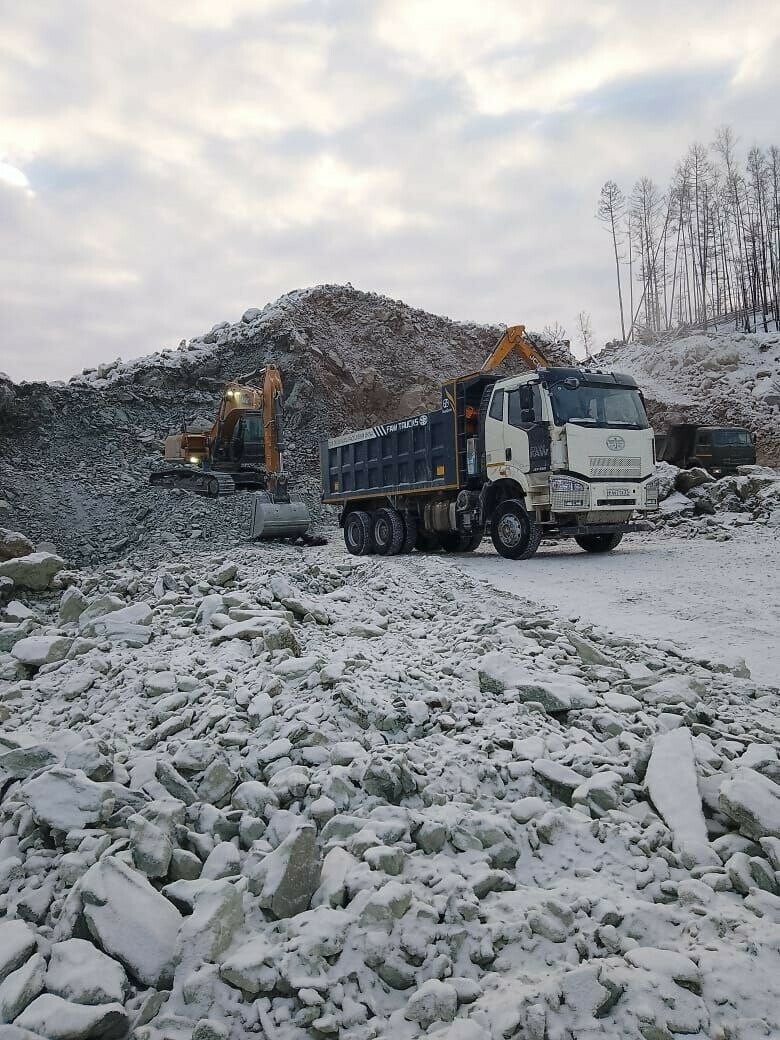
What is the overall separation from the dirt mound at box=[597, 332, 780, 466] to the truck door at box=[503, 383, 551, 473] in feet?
58.9

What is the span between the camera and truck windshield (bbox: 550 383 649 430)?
10039 millimetres

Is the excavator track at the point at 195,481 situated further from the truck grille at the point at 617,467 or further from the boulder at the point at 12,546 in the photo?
the truck grille at the point at 617,467

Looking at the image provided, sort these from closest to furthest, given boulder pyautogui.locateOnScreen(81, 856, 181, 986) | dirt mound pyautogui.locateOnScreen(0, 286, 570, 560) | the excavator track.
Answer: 1. boulder pyautogui.locateOnScreen(81, 856, 181, 986)
2. dirt mound pyautogui.locateOnScreen(0, 286, 570, 560)
3. the excavator track

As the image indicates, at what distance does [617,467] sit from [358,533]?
5.42m

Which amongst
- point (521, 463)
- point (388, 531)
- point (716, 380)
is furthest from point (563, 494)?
point (716, 380)

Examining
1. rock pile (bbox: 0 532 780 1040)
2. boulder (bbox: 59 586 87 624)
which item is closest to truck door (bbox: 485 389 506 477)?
rock pile (bbox: 0 532 780 1040)

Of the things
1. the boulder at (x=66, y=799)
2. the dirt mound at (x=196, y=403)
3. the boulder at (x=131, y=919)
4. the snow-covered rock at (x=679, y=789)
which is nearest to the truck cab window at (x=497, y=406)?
the dirt mound at (x=196, y=403)

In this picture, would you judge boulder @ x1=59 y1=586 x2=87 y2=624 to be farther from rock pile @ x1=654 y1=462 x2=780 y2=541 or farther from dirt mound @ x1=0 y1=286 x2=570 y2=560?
rock pile @ x1=654 y1=462 x2=780 y2=541

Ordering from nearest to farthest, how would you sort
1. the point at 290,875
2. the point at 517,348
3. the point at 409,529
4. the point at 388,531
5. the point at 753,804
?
the point at 290,875 → the point at 753,804 → the point at 409,529 → the point at 388,531 → the point at 517,348

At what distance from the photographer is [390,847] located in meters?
2.66

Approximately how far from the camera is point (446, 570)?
9.33m

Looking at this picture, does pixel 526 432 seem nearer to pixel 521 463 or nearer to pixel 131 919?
pixel 521 463

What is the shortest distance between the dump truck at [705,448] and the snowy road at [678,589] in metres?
8.16

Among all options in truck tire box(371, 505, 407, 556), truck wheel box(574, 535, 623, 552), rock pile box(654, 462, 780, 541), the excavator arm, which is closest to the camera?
truck wheel box(574, 535, 623, 552)
